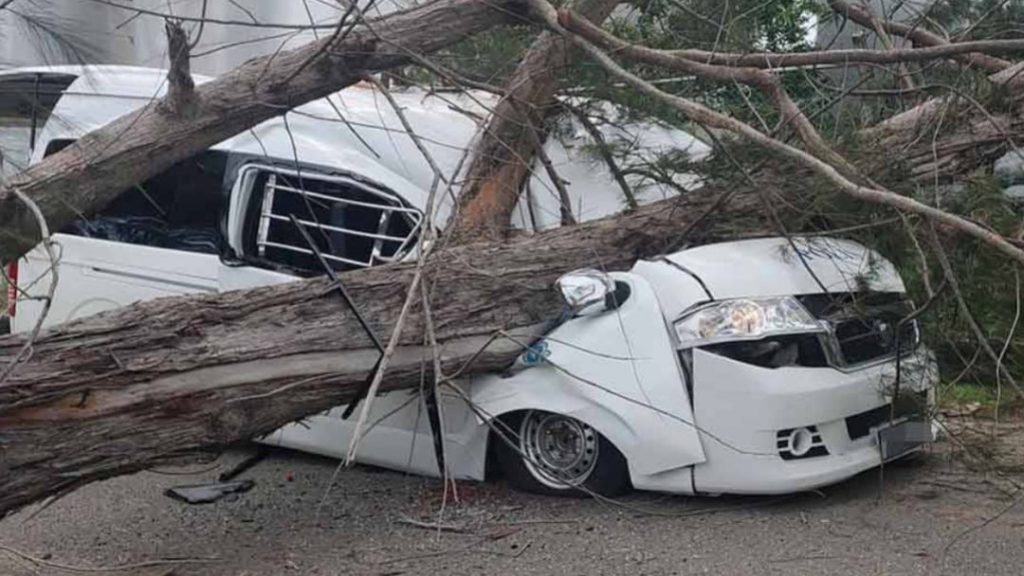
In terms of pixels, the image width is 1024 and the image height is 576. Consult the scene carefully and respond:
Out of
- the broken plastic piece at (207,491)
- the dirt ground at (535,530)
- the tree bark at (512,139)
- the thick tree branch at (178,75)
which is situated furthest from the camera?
the tree bark at (512,139)

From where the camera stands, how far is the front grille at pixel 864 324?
5562 mm

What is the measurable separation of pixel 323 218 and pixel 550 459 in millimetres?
1820

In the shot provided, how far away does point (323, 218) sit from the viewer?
6.65m

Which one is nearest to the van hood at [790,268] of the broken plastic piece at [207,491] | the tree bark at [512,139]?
the tree bark at [512,139]

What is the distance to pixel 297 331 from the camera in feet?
17.7

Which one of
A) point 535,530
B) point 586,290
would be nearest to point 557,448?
point 535,530

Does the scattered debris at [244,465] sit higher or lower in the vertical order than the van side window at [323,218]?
lower

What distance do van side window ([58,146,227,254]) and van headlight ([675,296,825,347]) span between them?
2.72 meters

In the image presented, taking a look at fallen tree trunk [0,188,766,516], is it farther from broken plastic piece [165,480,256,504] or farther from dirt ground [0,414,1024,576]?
broken plastic piece [165,480,256,504]

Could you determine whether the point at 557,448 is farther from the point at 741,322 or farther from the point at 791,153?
the point at 791,153

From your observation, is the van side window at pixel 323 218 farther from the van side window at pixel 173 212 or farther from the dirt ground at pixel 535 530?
the dirt ground at pixel 535 530

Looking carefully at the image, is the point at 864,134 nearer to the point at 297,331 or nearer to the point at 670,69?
the point at 670,69

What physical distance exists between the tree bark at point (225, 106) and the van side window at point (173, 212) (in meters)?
0.89

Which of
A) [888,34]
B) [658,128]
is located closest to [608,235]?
[658,128]
